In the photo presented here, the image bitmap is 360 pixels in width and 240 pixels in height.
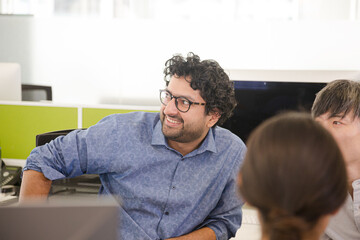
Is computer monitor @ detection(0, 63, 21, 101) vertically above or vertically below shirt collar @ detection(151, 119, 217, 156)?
above

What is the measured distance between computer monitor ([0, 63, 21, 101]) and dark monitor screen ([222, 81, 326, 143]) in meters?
1.22

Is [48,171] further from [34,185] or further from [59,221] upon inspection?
[59,221]

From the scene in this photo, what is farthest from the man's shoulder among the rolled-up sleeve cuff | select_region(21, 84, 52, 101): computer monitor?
select_region(21, 84, 52, 101): computer monitor

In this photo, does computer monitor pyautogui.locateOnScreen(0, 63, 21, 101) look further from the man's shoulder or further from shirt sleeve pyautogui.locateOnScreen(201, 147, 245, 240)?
shirt sleeve pyautogui.locateOnScreen(201, 147, 245, 240)

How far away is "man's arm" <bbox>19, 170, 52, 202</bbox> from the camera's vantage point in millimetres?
1367

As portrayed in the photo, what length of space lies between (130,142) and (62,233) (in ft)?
3.06

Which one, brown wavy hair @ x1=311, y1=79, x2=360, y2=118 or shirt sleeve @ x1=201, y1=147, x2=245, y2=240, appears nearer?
brown wavy hair @ x1=311, y1=79, x2=360, y2=118

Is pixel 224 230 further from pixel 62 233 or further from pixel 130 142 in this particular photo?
pixel 62 233

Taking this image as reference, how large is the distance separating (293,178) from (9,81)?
201 cm

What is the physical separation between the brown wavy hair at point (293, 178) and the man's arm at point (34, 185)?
90 centimetres

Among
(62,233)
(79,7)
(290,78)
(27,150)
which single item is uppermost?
(79,7)

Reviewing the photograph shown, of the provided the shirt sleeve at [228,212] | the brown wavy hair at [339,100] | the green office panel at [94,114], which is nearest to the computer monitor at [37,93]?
the green office panel at [94,114]

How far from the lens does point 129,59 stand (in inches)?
184

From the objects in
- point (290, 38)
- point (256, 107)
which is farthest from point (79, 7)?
point (256, 107)
